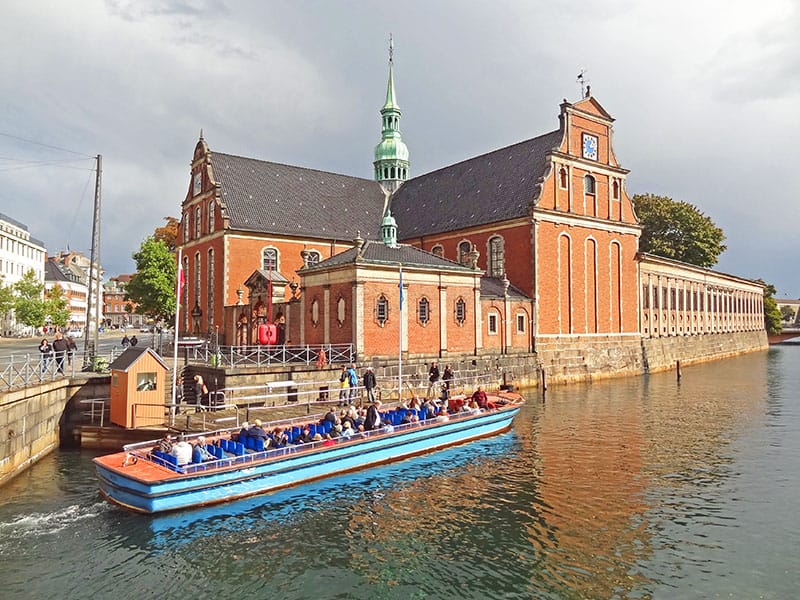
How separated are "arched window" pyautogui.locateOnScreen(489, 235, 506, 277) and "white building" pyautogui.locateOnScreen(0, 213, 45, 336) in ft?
221

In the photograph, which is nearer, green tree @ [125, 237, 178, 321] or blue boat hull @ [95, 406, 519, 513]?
blue boat hull @ [95, 406, 519, 513]

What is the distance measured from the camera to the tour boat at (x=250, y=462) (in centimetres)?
1597

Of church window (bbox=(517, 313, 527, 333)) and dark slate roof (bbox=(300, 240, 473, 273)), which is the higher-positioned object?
dark slate roof (bbox=(300, 240, 473, 273))

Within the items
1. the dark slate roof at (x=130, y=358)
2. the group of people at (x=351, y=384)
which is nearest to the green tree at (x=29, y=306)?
the dark slate roof at (x=130, y=358)

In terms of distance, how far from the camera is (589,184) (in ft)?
156

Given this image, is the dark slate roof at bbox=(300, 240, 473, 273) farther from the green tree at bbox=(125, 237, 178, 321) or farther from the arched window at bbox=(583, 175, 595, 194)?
the green tree at bbox=(125, 237, 178, 321)

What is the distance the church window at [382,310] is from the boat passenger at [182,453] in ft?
56.7

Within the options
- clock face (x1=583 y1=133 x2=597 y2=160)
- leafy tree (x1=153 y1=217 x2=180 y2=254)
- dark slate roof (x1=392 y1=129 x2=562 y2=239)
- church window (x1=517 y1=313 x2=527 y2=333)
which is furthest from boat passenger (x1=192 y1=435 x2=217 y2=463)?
leafy tree (x1=153 y1=217 x2=180 y2=254)

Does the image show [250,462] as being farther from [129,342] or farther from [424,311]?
[129,342]

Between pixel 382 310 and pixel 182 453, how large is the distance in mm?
17979

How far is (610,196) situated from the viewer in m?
48.9

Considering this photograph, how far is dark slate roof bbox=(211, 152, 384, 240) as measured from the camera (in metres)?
46.6

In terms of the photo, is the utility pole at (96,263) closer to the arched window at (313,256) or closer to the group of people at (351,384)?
the group of people at (351,384)

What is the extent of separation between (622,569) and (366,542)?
560 centimetres
